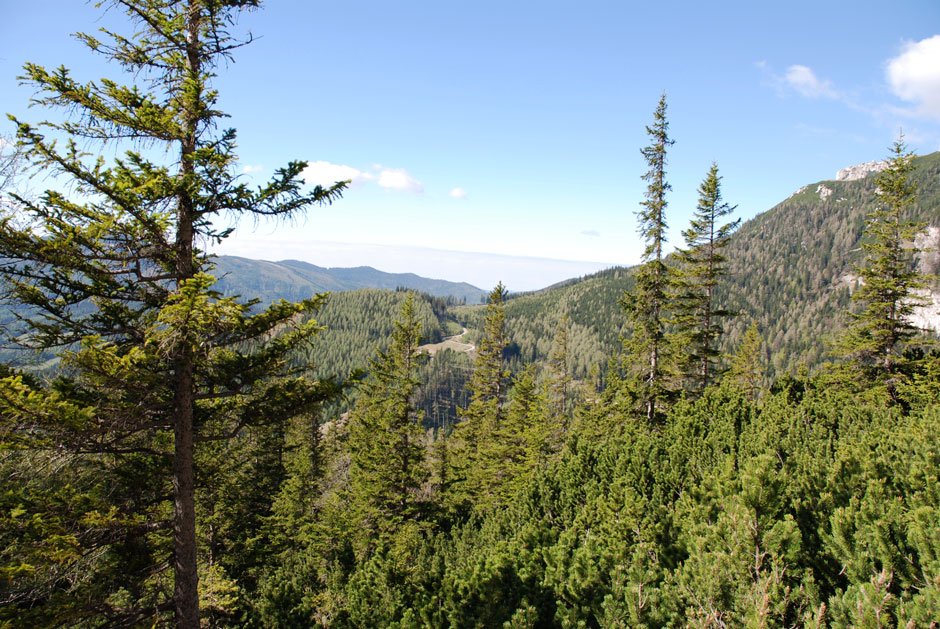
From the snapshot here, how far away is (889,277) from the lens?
62.8 feet

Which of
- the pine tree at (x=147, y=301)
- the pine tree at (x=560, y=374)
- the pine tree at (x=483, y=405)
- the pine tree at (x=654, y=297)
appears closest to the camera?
the pine tree at (x=147, y=301)

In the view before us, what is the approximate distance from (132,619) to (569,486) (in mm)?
10673

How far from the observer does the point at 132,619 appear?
582 cm

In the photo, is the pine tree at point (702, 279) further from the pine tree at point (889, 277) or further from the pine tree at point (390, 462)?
the pine tree at point (390, 462)

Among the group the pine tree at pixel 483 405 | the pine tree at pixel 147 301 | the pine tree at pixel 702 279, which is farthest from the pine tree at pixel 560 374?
the pine tree at pixel 147 301

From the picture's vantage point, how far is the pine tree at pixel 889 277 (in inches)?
739

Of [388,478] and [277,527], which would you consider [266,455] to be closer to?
[277,527]

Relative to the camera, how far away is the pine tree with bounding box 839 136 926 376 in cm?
1877

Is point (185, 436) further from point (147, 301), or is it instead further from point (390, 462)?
point (390, 462)

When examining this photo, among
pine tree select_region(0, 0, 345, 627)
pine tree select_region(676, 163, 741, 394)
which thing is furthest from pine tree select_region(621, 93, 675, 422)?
pine tree select_region(0, 0, 345, 627)

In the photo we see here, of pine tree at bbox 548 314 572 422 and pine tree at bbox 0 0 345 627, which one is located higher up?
pine tree at bbox 0 0 345 627

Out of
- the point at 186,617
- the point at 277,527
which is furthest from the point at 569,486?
the point at 277,527

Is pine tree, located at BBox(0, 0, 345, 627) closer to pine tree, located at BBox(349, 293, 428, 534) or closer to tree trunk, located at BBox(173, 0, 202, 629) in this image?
tree trunk, located at BBox(173, 0, 202, 629)

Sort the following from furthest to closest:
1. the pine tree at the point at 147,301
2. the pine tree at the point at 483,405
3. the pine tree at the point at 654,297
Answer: the pine tree at the point at 483,405 → the pine tree at the point at 654,297 → the pine tree at the point at 147,301
